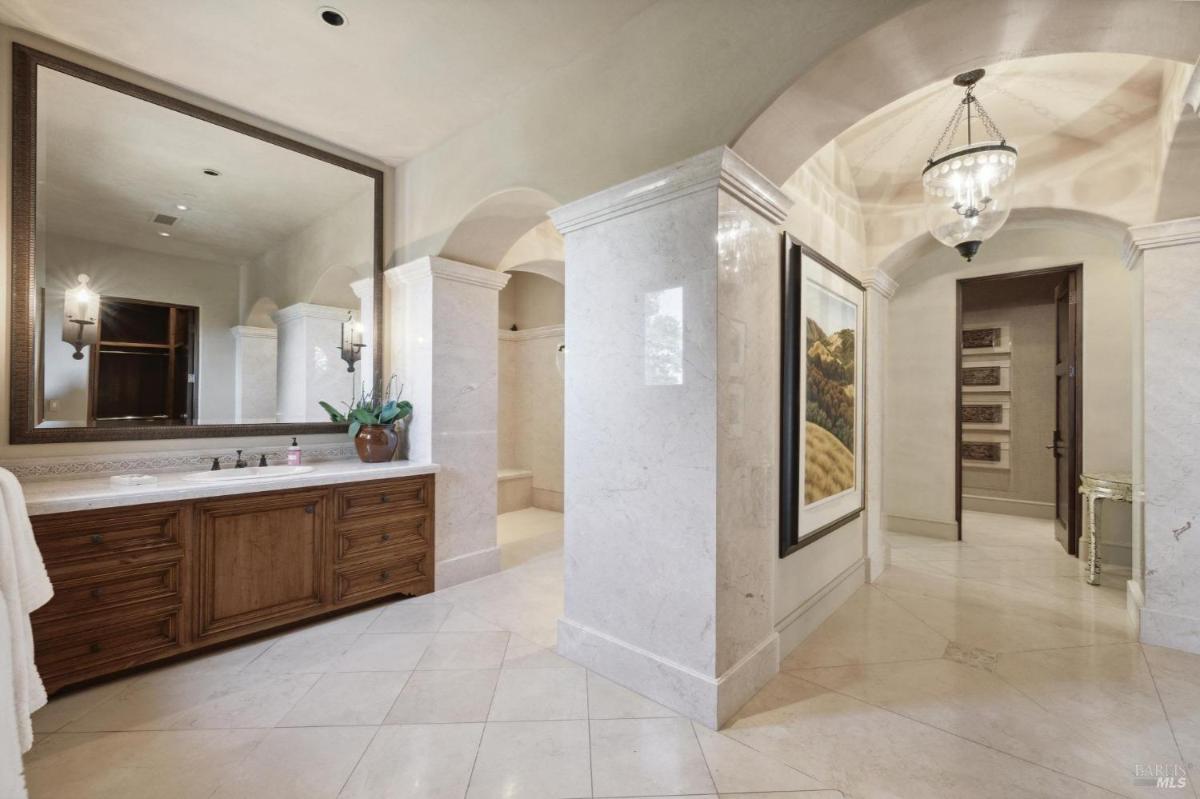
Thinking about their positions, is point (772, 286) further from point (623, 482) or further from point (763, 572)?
point (763, 572)

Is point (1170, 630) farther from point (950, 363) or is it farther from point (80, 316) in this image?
point (80, 316)

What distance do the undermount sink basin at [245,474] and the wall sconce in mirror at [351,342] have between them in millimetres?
878

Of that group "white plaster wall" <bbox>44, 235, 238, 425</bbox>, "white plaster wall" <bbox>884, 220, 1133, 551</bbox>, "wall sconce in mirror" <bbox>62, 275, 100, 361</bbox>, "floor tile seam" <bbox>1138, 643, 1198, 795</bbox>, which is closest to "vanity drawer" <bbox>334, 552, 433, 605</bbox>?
"white plaster wall" <bbox>44, 235, 238, 425</bbox>

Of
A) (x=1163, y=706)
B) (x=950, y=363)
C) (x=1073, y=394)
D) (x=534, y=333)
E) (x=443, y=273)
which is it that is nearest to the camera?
(x=1163, y=706)

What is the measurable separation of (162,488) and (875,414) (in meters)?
4.24

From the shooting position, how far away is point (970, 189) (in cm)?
239

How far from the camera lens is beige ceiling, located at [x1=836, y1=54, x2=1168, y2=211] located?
2.48 metres

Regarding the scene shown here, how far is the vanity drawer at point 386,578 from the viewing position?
2.93 meters

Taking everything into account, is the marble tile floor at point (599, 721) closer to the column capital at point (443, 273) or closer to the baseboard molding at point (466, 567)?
the baseboard molding at point (466, 567)

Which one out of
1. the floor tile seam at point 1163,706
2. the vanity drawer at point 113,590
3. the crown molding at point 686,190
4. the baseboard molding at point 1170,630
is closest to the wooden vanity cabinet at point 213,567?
A: the vanity drawer at point 113,590

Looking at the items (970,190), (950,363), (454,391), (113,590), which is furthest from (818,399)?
(113,590)

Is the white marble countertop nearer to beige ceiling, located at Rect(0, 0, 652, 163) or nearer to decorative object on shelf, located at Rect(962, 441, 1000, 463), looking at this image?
beige ceiling, located at Rect(0, 0, 652, 163)

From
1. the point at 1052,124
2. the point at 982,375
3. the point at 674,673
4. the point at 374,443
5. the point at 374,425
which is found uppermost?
the point at 1052,124

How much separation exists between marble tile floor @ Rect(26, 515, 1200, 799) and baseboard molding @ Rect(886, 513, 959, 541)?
5.72ft
